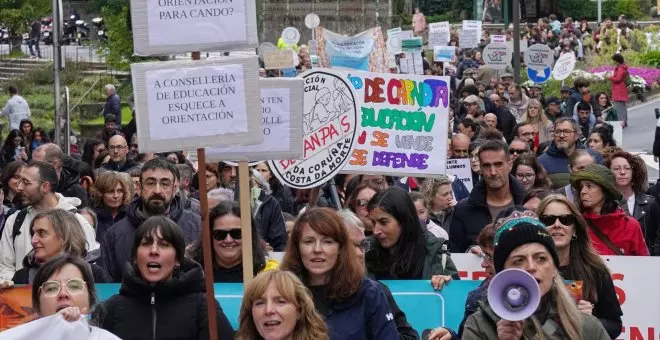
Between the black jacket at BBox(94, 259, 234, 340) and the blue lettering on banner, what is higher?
the black jacket at BBox(94, 259, 234, 340)

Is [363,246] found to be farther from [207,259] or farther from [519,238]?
[519,238]

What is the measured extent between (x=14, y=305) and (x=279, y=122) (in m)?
1.67

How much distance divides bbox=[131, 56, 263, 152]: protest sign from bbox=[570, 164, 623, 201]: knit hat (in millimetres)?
2946

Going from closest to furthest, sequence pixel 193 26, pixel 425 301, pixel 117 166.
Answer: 1. pixel 193 26
2. pixel 425 301
3. pixel 117 166

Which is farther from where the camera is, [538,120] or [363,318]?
[538,120]

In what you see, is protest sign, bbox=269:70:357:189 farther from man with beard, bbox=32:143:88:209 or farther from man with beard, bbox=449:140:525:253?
man with beard, bbox=32:143:88:209

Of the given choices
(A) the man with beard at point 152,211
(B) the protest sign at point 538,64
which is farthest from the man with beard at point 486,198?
(B) the protest sign at point 538,64

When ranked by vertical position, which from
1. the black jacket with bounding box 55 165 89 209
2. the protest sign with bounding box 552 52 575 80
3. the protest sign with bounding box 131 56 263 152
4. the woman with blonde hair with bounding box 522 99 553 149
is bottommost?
the protest sign with bounding box 552 52 575 80

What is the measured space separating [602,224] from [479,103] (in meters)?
13.2

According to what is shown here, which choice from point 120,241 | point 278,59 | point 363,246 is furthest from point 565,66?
point 363,246

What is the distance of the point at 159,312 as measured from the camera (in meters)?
7.15

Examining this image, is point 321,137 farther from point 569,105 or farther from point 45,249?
point 569,105

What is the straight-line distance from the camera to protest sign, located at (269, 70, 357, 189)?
1037 cm

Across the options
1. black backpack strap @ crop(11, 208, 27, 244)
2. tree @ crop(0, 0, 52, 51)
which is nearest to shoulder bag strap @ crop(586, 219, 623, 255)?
black backpack strap @ crop(11, 208, 27, 244)
